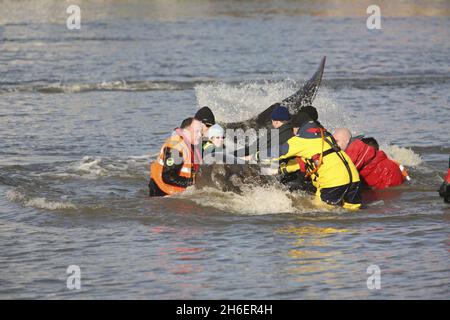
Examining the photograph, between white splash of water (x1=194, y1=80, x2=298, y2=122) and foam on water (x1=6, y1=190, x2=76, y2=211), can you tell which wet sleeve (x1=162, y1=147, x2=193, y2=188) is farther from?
white splash of water (x1=194, y1=80, x2=298, y2=122)

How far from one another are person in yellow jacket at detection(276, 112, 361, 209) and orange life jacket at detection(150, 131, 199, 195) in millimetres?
1295

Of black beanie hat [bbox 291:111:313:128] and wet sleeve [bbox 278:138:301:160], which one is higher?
black beanie hat [bbox 291:111:313:128]

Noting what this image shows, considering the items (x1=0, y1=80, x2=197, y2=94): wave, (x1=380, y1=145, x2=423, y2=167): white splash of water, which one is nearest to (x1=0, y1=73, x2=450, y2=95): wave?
(x1=0, y1=80, x2=197, y2=94): wave

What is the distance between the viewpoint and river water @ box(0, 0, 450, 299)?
963cm

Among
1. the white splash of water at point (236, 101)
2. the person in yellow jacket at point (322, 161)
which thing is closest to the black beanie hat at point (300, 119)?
the person in yellow jacket at point (322, 161)

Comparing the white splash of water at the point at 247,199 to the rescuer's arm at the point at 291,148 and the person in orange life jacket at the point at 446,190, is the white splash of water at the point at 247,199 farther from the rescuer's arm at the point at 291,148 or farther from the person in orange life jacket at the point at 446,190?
the person in orange life jacket at the point at 446,190

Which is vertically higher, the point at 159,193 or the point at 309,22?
the point at 309,22

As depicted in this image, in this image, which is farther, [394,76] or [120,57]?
[120,57]

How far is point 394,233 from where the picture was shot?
11.1 m

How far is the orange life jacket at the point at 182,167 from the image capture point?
1256cm

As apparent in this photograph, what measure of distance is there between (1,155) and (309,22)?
31271 millimetres

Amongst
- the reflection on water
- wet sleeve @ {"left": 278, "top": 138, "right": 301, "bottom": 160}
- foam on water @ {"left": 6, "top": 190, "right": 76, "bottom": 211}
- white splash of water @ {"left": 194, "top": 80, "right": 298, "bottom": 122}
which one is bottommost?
the reflection on water
